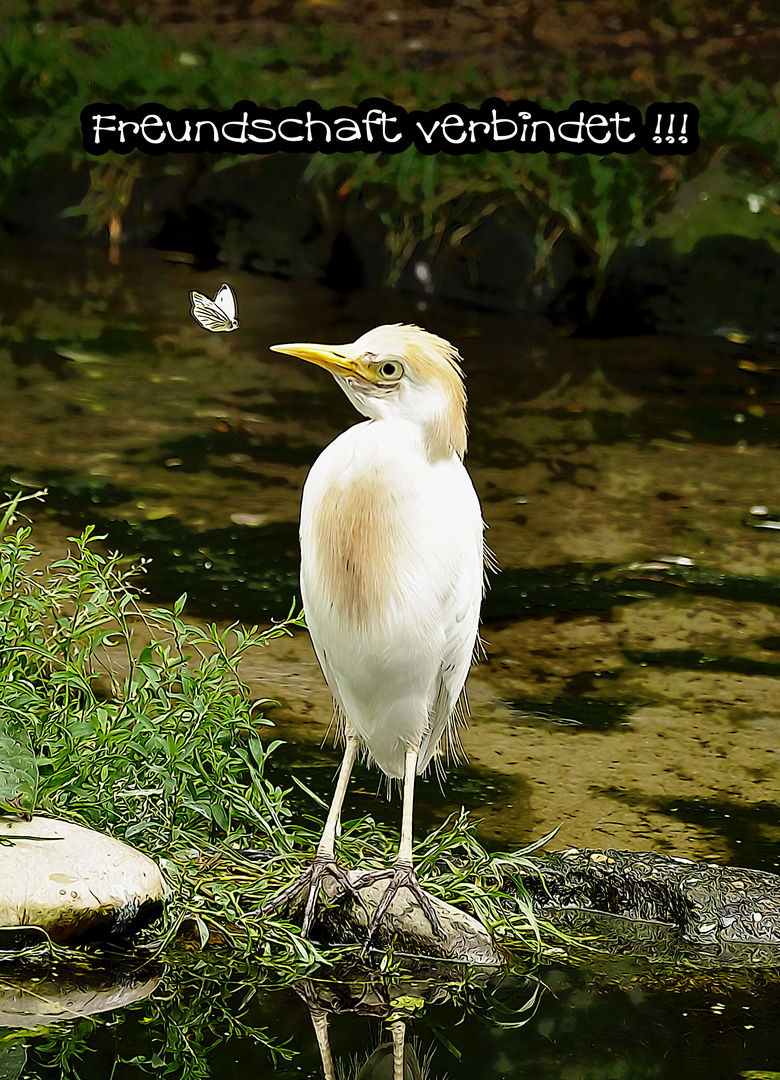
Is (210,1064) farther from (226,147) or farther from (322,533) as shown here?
(226,147)

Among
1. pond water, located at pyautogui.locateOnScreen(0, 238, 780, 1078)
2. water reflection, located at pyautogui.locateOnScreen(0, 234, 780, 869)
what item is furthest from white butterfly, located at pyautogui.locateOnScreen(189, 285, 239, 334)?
water reflection, located at pyautogui.locateOnScreen(0, 234, 780, 869)

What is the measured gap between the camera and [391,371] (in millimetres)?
2568

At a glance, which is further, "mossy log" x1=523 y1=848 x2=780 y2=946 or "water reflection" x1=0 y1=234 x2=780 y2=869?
"water reflection" x1=0 y1=234 x2=780 y2=869

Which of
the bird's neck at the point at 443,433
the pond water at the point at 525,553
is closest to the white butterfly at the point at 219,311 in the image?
the bird's neck at the point at 443,433

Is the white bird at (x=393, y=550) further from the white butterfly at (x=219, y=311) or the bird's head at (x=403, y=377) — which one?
the white butterfly at (x=219, y=311)

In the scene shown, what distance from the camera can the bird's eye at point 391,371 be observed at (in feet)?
8.40

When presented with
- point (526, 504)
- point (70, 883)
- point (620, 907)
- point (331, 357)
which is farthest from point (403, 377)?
point (526, 504)

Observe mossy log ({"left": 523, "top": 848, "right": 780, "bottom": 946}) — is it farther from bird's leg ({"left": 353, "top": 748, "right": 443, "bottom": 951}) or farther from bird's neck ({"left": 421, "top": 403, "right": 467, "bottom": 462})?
bird's neck ({"left": 421, "top": 403, "right": 467, "bottom": 462})

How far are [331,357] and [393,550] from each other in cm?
36

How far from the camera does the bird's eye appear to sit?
2.56m

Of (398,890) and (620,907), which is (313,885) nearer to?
(398,890)

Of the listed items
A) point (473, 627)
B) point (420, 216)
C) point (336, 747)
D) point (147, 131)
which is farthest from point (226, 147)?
point (473, 627)

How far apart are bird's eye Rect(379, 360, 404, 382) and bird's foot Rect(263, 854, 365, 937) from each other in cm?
89

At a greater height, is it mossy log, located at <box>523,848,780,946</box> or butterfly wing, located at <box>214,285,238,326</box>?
butterfly wing, located at <box>214,285,238,326</box>
